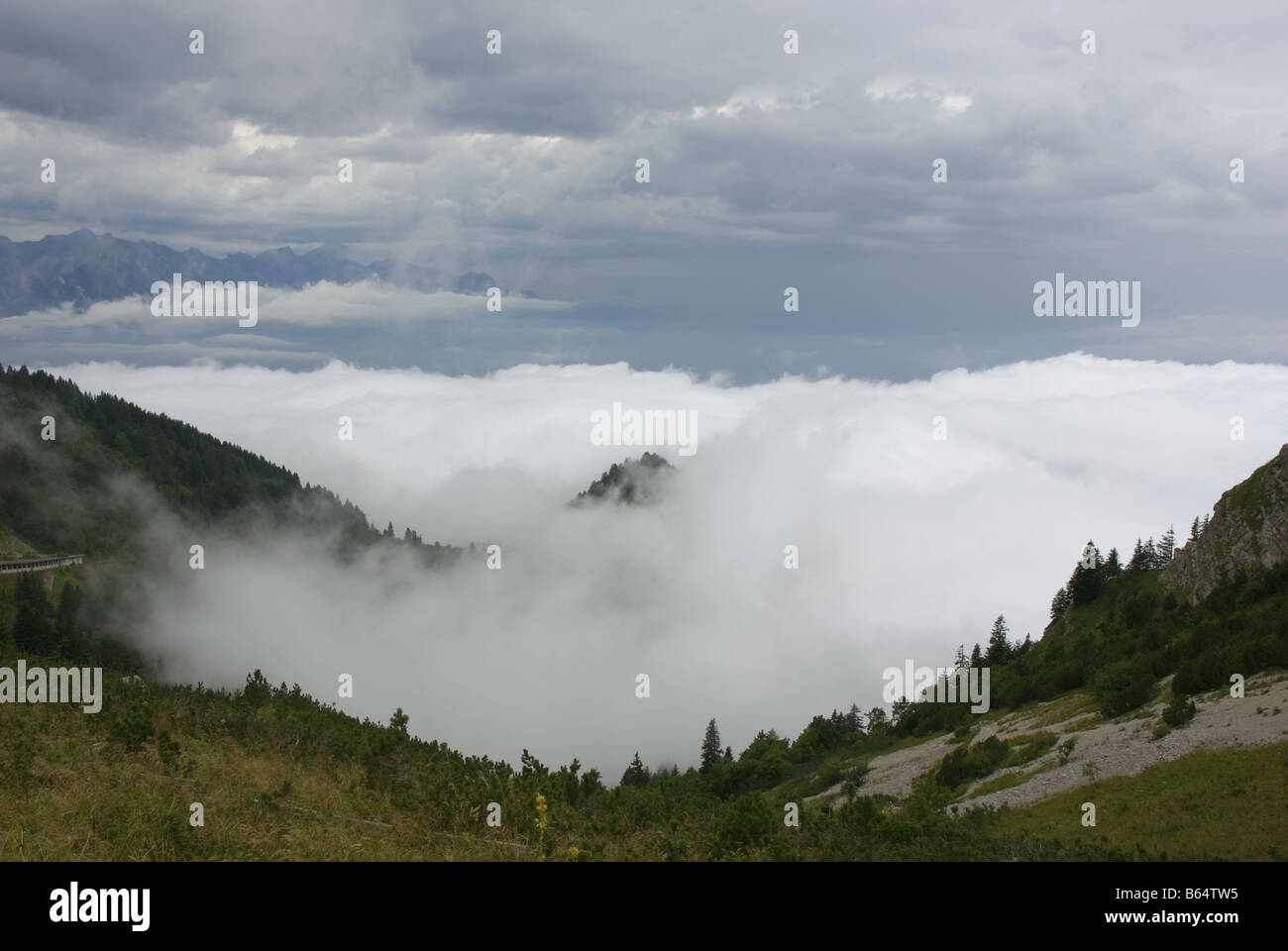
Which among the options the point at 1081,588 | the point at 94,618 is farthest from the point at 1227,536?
the point at 94,618

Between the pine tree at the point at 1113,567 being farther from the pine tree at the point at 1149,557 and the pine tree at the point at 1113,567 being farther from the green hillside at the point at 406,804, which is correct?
the green hillside at the point at 406,804

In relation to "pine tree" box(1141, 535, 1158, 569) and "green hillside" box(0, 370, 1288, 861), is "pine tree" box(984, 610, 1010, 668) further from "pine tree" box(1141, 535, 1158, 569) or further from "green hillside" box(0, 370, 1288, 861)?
"green hillside" box(0, 370, 1288, 861)

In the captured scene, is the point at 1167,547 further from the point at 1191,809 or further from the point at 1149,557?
the point at 1191,809

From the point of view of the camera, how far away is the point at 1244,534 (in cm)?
6331

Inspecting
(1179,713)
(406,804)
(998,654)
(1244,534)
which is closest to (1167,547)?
(998,654)

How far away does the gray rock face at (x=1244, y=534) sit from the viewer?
198 ft

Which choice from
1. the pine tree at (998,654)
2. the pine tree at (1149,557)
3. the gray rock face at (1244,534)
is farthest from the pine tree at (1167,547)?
the gray rock face at (1244,534)

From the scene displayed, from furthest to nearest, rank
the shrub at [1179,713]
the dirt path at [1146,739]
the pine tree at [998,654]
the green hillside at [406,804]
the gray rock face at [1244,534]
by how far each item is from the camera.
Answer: the pine tree at [998,654] → the gray rock face at [1244,534] → the shrub at [1179,713] → the dirt path at [1146,739] → the green hillside at [406,804]

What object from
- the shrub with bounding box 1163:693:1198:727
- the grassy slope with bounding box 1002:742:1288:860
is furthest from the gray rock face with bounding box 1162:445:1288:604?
the grassy slope with bounding box 1002:742:1288:860

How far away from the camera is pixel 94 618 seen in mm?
152750
